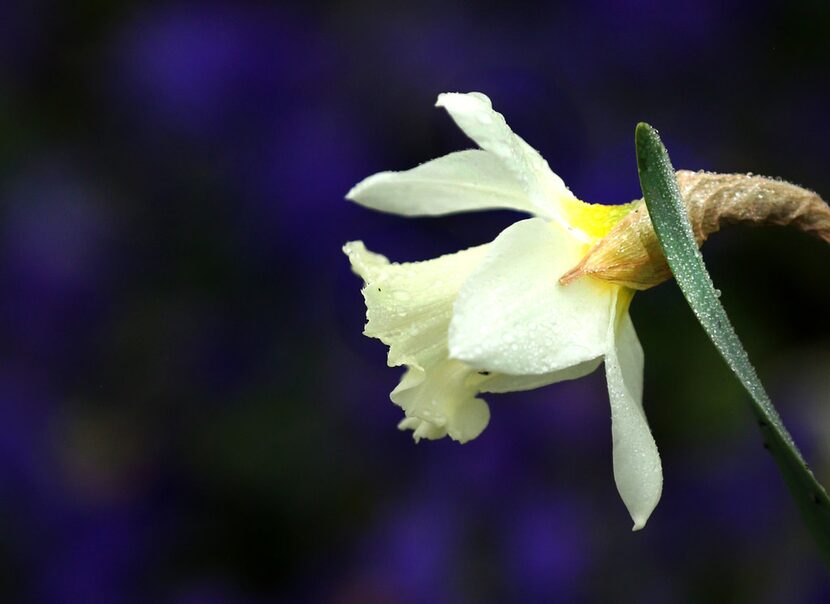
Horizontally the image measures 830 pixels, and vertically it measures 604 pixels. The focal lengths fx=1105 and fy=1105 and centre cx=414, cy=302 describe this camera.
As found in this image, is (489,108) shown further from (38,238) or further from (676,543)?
(38,238)

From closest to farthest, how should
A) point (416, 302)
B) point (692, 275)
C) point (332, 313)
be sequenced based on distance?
point (692, 275), point (416, 302), point (332, 313)

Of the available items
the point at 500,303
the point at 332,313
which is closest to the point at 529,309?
the point at 500,303

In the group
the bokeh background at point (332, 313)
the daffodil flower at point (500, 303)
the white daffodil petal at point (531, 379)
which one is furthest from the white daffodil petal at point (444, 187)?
the bokeh background at point (332, 313)

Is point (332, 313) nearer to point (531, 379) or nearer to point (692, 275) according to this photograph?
point (531, 379)

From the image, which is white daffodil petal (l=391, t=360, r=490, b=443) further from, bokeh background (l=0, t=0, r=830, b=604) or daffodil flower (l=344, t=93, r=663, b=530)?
bokeh background (l=0, t=0, r=830, b=604)

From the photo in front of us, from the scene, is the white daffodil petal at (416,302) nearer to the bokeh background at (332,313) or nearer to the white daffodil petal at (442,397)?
the white daffodil petal at (442,397)
